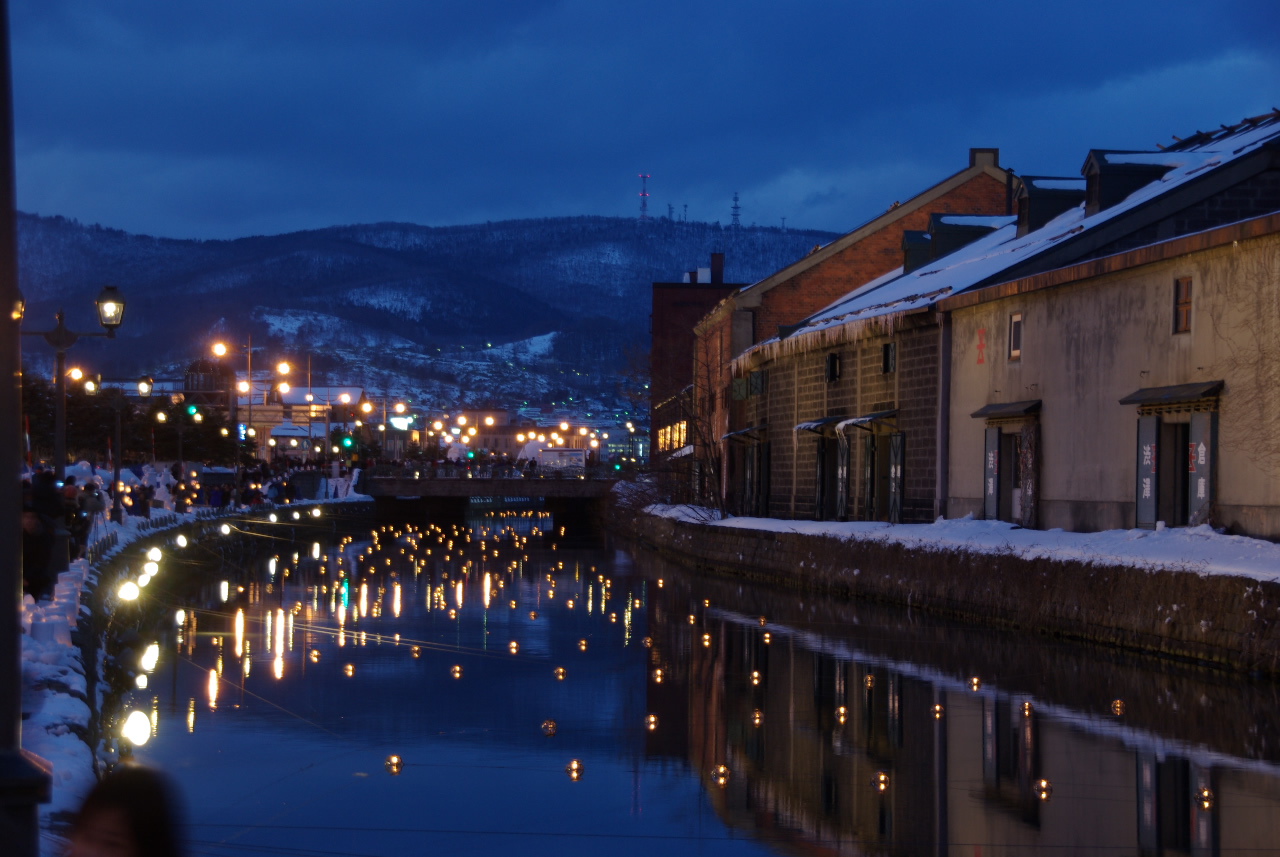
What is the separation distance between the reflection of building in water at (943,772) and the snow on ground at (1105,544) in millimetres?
3815

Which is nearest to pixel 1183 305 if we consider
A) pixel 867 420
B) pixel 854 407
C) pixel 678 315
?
pixel 867 420

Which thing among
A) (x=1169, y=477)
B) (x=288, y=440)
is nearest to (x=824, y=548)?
(x=1169, y=477)

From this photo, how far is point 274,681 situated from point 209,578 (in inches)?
825

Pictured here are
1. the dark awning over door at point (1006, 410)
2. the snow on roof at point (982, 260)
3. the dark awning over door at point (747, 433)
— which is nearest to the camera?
the dark awning over door at point (1006, 410)

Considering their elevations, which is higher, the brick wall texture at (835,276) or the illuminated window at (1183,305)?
the brick wall texture at (835,276)

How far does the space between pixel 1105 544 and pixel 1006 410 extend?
759cm

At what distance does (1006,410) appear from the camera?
29266 mm

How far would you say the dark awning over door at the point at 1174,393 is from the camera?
887 inches

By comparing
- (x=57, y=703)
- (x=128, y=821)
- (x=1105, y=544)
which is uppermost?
(x=1105, y=544)

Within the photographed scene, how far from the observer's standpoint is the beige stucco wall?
2153 cm

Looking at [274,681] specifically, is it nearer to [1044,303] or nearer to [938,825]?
[938,825]

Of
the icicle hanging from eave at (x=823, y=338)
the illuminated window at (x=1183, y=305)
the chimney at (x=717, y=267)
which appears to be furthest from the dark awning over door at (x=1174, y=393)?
the chimney at (x=717, y=267)

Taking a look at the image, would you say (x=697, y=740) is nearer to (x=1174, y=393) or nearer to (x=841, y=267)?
(x=1174, y=393)

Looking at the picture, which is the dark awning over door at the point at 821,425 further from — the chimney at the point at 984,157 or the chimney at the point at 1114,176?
the chimney at the point at 984,157
